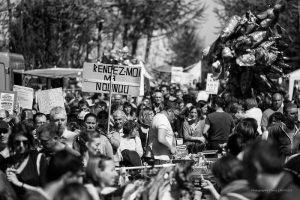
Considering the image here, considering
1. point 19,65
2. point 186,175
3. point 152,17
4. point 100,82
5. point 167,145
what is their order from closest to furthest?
1. point 186,175
2. point 167,145
3. point 100,82
4. point 19,65
5. point 152,17

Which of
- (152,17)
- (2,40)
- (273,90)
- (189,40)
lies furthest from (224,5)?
(189,40)

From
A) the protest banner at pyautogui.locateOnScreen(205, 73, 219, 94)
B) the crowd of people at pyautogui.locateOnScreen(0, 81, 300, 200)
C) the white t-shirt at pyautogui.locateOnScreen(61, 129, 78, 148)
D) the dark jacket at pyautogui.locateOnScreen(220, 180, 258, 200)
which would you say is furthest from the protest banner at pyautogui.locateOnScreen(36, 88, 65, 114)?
the dark jacket at pyautogui.locateOnScreen(220, 180, 258, 200)

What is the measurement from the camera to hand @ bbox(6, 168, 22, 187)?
7.62 metres

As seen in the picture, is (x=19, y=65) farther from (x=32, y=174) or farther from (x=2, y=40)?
(x=32, y=174)

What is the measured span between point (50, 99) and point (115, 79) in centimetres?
191

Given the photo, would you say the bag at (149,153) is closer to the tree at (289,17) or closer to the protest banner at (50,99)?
the protest banner at (50,99)

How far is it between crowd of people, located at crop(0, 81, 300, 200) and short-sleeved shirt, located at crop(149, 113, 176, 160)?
1 centimetres

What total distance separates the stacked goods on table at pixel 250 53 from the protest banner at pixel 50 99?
20.9 ft

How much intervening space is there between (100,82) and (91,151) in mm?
5865

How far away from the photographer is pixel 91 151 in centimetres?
834

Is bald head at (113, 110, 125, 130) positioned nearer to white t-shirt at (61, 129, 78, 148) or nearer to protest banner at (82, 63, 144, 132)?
protest banner at (82, 63, 144, 132)

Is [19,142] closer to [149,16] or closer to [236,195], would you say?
Answer: [236,195]

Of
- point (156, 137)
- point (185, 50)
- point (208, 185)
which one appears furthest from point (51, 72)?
point (185, 50)

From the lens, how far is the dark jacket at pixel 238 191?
20.0 feet
